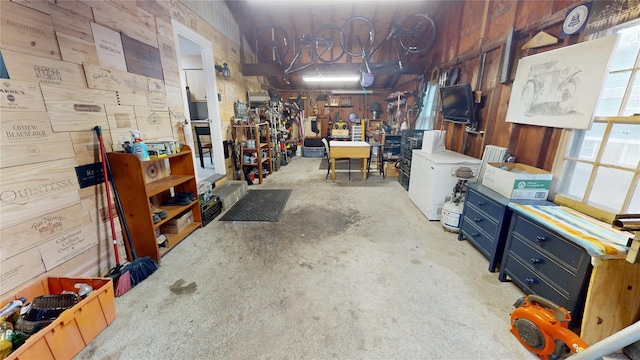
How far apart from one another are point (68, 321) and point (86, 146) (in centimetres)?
129

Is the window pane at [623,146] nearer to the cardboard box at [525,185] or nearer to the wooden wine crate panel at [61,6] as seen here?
the cardboard box at [525,185]

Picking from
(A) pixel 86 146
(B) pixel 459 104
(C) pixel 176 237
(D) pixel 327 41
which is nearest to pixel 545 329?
(B) pixel 459 104

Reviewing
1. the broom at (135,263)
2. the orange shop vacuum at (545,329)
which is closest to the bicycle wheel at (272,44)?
the broom at (135,263)

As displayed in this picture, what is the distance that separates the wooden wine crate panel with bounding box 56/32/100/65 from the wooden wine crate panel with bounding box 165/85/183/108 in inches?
32.7

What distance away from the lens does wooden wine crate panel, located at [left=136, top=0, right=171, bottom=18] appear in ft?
7.92

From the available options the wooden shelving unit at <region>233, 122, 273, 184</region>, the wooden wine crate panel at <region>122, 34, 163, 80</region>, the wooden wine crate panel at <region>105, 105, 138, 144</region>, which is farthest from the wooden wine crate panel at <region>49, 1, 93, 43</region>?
the wooden shelving unit at <region>233, 122, 273, 184</region>

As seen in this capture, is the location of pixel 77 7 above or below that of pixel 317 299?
above

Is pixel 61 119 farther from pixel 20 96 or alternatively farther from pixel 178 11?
pixel 178 11

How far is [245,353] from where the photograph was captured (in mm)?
1373

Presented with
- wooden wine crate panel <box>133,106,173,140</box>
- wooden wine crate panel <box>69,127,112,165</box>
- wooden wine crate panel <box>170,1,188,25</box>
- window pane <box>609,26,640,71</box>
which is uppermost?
wooden wine crate panel <box>170,1,188,25</box>

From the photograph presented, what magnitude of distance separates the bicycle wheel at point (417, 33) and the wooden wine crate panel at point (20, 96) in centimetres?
535

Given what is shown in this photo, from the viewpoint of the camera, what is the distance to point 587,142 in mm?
1808

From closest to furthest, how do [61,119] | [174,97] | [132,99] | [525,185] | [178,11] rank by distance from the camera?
[61,119] → [525,185] → [132,99] → [174,97] → [178,11]

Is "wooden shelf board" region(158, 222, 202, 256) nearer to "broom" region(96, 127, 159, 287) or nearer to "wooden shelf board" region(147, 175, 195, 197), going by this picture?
"broom" region(96, 127, 159, 287)
